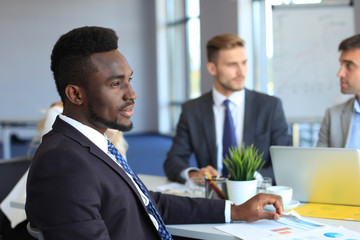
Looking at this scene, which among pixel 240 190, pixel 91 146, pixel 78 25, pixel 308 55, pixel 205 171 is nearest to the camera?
pixel 91 146

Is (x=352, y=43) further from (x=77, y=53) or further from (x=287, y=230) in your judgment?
(x=77, y=53)

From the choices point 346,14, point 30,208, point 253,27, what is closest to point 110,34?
point 30,208

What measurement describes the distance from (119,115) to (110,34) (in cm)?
26

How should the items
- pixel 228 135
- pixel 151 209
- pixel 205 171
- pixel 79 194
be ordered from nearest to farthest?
pixel 79 194 → pixel 151 209 → pixel 205 171 → pixel 228 135

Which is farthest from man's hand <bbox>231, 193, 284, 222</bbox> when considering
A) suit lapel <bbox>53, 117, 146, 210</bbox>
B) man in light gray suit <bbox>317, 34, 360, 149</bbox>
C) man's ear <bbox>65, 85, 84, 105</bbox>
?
man in light gray suit <bbox>317, 34, 360, 149</bbox>

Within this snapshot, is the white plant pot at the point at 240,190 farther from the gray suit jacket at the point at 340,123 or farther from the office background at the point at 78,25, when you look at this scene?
the office background at the point at 78,25

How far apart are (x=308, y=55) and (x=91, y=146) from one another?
183 inches

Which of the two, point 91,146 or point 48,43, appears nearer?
point 91,146

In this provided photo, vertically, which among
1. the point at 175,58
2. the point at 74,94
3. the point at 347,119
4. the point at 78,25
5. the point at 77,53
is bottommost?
the point at 347,119

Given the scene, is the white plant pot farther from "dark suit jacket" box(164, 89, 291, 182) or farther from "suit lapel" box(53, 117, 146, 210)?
"dark suit jacket" box(164, 89, 291, 182)

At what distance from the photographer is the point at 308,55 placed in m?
5.56

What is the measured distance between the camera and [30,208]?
1221 mm

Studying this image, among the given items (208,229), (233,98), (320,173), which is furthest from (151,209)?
(233,98)

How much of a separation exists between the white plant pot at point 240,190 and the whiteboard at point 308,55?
371 centimetres
